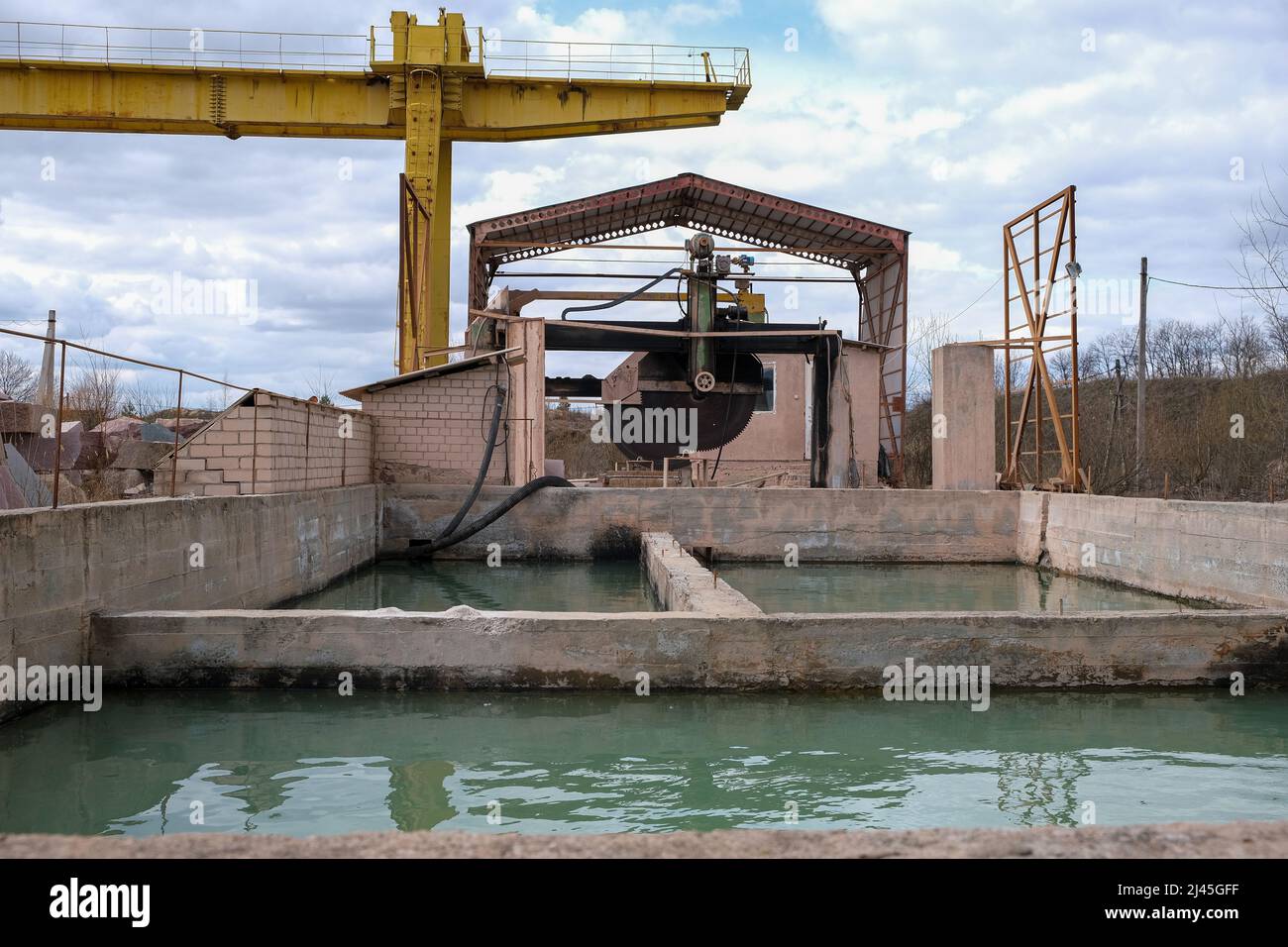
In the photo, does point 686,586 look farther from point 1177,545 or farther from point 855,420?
point 855,420

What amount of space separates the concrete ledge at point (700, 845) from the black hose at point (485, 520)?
1145cm

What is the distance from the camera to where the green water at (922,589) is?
396 inches

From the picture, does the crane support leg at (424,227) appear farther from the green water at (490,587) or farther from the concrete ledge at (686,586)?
the concrete ledge at (686,586)

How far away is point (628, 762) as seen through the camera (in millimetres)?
4926

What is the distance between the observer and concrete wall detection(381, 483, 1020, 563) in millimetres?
13766

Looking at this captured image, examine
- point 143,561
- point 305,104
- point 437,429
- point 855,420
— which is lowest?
point 143,561

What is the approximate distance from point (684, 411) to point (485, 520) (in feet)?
20.7

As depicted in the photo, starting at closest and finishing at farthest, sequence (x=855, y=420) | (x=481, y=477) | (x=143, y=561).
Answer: (x=143, y=561) → (x=481, y=477) → (x=855, y=420)

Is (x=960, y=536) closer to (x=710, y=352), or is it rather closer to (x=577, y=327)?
(x=710, y=352)

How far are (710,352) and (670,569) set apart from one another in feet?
29.5

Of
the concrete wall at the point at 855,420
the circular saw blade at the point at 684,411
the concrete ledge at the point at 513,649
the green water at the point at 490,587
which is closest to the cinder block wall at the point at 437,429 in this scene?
the green water at the point at 490,587

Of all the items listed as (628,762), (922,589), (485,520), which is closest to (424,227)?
(485,520)

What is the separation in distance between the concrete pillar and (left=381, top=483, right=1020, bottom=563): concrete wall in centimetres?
58
